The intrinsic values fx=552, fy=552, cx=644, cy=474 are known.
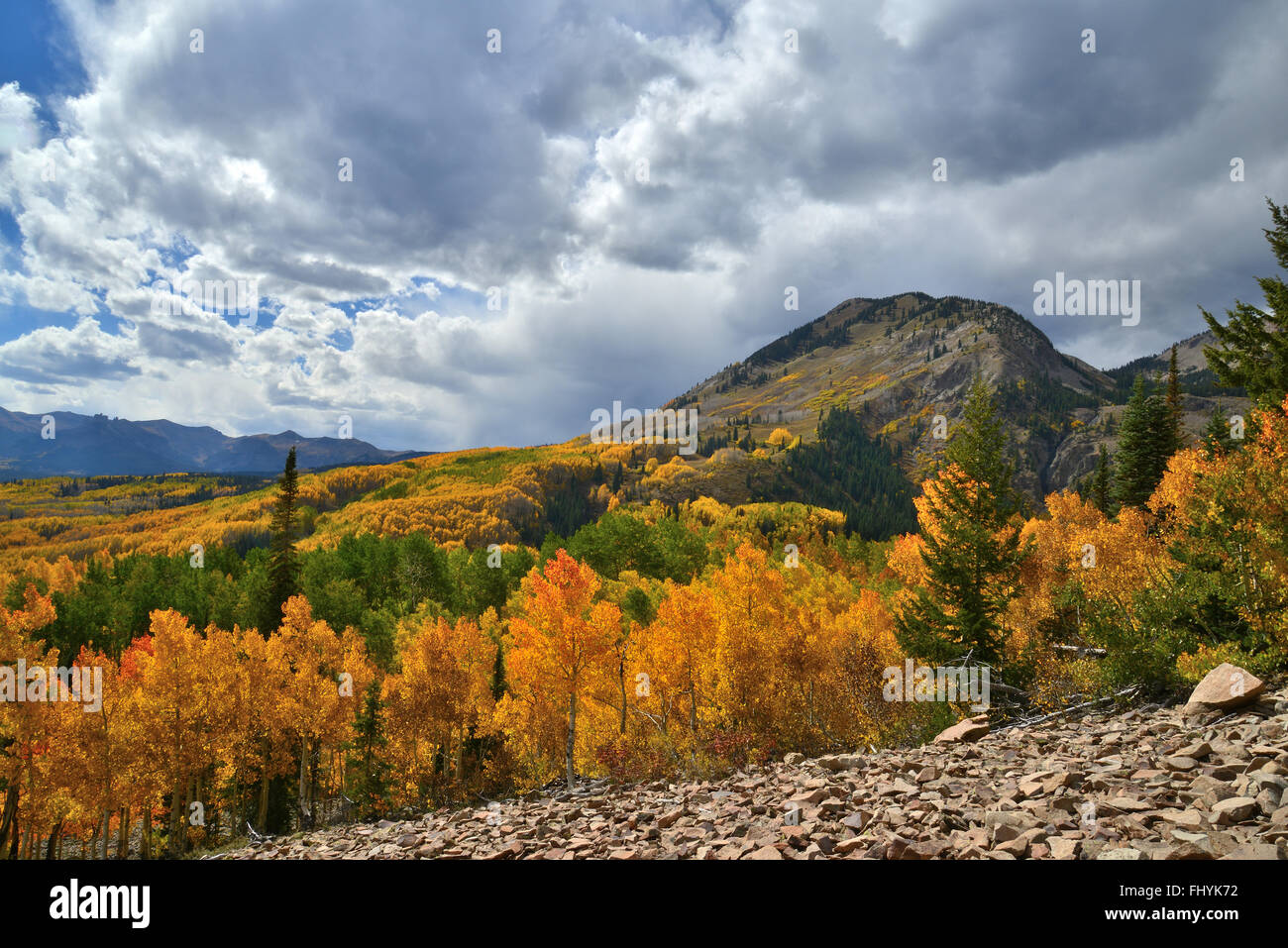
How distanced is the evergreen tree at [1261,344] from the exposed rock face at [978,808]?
65.2 ft

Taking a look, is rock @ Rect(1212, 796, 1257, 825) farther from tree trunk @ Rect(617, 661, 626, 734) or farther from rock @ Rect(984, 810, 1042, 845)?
tree trunk @ Rect(617, 661, 626, 734)

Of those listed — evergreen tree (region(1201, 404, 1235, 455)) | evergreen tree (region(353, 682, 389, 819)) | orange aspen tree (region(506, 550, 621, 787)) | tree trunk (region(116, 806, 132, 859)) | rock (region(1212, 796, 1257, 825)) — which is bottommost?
tree trunk (region(116, 806, 132, 859))

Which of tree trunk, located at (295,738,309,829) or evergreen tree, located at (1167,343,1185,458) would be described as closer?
tree trunk, located at (295,738,309,829)

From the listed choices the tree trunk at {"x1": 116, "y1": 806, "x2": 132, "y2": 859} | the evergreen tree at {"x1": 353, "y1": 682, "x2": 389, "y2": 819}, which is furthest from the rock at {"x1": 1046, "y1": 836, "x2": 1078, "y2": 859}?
the tree trunk at {"x1": 116, "y1": 806, "x2": 132, "y2": 859}

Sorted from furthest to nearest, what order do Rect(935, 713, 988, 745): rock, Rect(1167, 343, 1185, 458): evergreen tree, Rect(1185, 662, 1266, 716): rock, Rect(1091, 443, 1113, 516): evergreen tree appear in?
1. Rect(1091, 443, 1113, 516): evergreen tree
2. Rect(1167, 343, 1185, 458): evergreen tree
3. Rect(935, 713, 988, 745): rock
4. Rect(1185, 662, 1266, 716): rock

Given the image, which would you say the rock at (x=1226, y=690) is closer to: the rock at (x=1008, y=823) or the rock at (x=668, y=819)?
the rock at (x=1008, y=823)

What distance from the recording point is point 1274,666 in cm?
1320

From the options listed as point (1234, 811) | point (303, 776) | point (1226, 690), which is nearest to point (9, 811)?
point (303, 776)

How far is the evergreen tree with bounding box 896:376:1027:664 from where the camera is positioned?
24031 mm

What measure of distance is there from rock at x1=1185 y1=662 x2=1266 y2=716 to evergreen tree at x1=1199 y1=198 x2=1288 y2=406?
18.1 m

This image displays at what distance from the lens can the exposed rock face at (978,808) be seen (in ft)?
22.7

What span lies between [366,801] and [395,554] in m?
50.6
